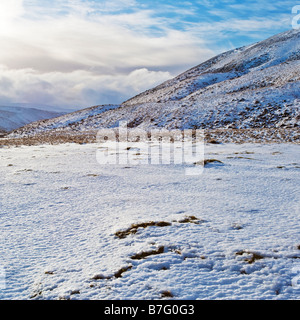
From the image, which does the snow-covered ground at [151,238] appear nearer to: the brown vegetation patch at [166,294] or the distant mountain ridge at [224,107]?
the brown vegetation patch at [166,294]

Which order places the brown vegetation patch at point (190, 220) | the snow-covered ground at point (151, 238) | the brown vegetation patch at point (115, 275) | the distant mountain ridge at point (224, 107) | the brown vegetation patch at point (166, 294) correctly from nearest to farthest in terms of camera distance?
the brown vegetation patch at point (166, 294), the snow-covered ground at point (151, 238), the brown vegetation patch at point (115, 275), the brown vegetation patch at point (190, 220), the distant mountain ridge at point (224, 107)

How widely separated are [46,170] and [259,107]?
30.2 metres

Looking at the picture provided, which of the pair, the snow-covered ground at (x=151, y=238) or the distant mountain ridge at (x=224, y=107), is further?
the distant mountain ridge at (x=224, y=107)

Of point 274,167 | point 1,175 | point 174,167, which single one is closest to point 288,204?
point 274,167

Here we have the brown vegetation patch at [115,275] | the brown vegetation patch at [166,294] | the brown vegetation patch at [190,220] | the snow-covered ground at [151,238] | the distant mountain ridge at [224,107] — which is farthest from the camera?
the distant mountain ridge at [224,107]

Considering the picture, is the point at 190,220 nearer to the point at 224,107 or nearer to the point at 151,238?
the point at 151,238

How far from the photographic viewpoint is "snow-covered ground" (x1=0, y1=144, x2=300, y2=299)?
12.2ft

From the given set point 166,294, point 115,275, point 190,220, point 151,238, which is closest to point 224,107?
point 190,220

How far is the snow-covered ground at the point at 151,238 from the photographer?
12.2 ft

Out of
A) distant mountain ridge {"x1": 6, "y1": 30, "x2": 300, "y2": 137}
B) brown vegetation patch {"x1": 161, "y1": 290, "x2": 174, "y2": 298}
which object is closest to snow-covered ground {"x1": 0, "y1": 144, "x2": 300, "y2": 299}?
brown vegetation patch {"x1": 161, "y1": 290, "x2": 174, "y2": 298}

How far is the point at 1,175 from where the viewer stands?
10.4 meters

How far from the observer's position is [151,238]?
505cm

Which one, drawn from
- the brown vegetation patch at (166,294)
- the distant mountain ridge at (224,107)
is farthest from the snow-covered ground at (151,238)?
the distant mountain ridge at (224,107)
